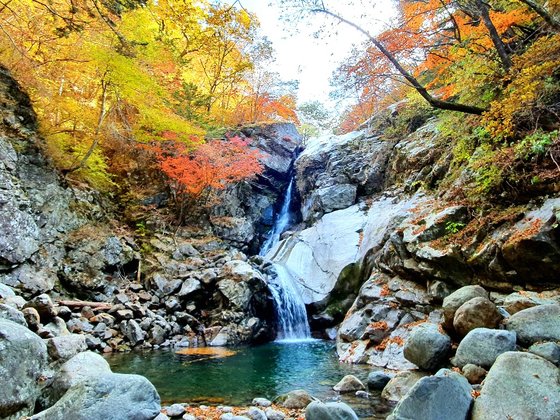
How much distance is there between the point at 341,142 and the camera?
2225 centimetres

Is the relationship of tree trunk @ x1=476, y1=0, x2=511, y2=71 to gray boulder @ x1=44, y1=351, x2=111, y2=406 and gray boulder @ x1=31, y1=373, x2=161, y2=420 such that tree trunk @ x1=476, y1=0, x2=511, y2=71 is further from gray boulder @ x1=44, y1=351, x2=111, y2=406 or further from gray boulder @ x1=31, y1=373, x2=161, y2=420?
gray boulder @ x1=44, y1=351, x2=111, y2=406

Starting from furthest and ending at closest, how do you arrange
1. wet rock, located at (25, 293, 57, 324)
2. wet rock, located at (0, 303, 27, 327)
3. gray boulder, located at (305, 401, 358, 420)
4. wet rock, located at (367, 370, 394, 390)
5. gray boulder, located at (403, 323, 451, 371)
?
wet rock, located at (25, 293, 57, 324), wet rock, located at (367, 370, 394, 390), gray boulder, located at (403, 323, 451, 371), wet rock, located at (0, 303, 27, 327), gray boulder, located at (305, 401, 358, 420)

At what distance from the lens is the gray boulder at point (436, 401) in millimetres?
4027

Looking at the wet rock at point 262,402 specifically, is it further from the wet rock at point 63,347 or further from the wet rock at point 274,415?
the wet rock at point 63,347

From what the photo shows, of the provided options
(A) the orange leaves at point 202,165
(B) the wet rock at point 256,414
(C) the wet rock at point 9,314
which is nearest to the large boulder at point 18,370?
(C) the wet rock at point 9,314

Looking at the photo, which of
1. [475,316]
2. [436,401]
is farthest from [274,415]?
[475,316]

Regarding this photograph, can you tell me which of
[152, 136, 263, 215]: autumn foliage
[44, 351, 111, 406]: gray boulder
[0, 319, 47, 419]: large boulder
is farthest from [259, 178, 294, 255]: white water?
[0, 319, 47, 419]: large boulder

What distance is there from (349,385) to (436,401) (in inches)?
109

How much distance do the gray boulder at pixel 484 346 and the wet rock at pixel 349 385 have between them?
181 cm

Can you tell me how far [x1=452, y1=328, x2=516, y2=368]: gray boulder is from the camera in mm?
5227

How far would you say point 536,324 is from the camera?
5406mm

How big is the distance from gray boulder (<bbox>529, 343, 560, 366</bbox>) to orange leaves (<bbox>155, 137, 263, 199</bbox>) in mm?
14290

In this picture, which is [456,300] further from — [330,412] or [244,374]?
[244,374]

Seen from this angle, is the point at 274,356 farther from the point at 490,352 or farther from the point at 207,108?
the point at 207,108
